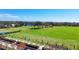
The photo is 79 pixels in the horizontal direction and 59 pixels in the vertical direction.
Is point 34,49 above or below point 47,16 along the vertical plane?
below

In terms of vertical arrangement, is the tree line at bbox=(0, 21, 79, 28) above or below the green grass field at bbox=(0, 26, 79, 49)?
above

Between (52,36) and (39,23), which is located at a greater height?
(39,23)

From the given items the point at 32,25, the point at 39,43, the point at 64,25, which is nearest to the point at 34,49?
the point at 39,43

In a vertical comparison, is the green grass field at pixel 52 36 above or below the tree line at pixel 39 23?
below
